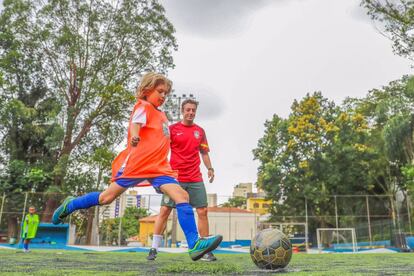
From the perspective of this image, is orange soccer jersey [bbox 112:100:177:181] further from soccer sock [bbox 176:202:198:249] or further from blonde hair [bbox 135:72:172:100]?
soccer sock [bbox 176:202:198:249]

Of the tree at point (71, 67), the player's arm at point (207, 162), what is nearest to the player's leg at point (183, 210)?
the player's arm at point (207, 162)

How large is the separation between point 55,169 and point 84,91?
5.19 meters

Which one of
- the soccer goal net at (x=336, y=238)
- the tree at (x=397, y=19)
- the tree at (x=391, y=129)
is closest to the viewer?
the tree at (x=397, y=19)

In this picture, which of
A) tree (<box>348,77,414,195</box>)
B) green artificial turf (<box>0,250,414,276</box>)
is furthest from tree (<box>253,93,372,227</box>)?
green artificial turf (<box>0,250,414,276</box>)

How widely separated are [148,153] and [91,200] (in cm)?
65

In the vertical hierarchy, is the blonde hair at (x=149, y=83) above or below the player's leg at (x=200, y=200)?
above

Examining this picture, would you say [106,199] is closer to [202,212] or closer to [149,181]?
[149,181]

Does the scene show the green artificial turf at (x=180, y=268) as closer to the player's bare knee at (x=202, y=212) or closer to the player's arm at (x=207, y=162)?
the player's bare knee at (x=202, y=212)

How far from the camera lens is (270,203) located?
28.1 metres

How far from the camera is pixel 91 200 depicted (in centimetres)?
301

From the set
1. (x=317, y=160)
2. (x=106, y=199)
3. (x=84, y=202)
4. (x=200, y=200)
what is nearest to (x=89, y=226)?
(x=200, y=200)

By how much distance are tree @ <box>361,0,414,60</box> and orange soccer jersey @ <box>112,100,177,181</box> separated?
18757 millimetres

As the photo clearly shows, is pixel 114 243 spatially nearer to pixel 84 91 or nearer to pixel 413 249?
pixel 84 91

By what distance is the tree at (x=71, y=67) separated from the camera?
2130cm
